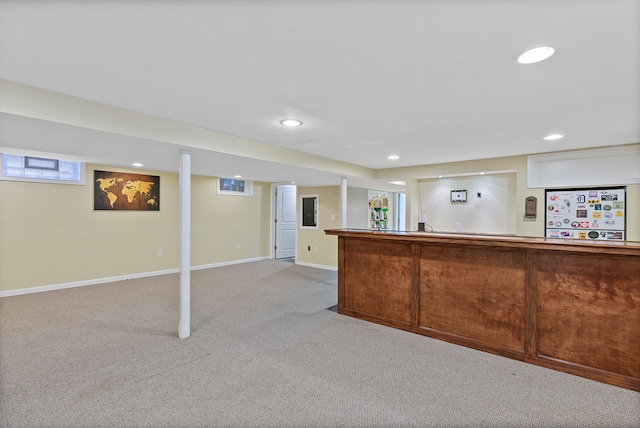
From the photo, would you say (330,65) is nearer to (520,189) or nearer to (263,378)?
(263,378)

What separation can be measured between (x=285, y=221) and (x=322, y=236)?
1673 millimetres

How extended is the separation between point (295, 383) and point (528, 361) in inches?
78.7

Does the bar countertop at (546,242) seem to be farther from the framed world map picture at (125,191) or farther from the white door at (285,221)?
the white door at (285,221)

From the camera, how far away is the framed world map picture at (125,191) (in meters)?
5.29

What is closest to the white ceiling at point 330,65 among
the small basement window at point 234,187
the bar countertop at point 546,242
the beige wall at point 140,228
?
the bar countertop at point 546,242

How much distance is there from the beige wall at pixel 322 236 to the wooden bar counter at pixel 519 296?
3.31 m

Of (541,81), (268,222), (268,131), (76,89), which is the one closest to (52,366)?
(76,89)

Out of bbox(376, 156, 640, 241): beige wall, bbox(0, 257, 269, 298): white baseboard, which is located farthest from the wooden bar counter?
bbox(0, 257, 269, 298): white baseboard

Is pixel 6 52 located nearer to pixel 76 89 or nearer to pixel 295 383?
pixel 76 89

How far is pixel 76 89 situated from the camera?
2244 mm

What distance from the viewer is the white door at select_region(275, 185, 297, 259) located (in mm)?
8297

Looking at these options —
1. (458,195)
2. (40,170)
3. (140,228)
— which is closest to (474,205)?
(458,195)

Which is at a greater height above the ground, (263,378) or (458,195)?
(458,195)

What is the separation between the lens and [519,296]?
270 cm
